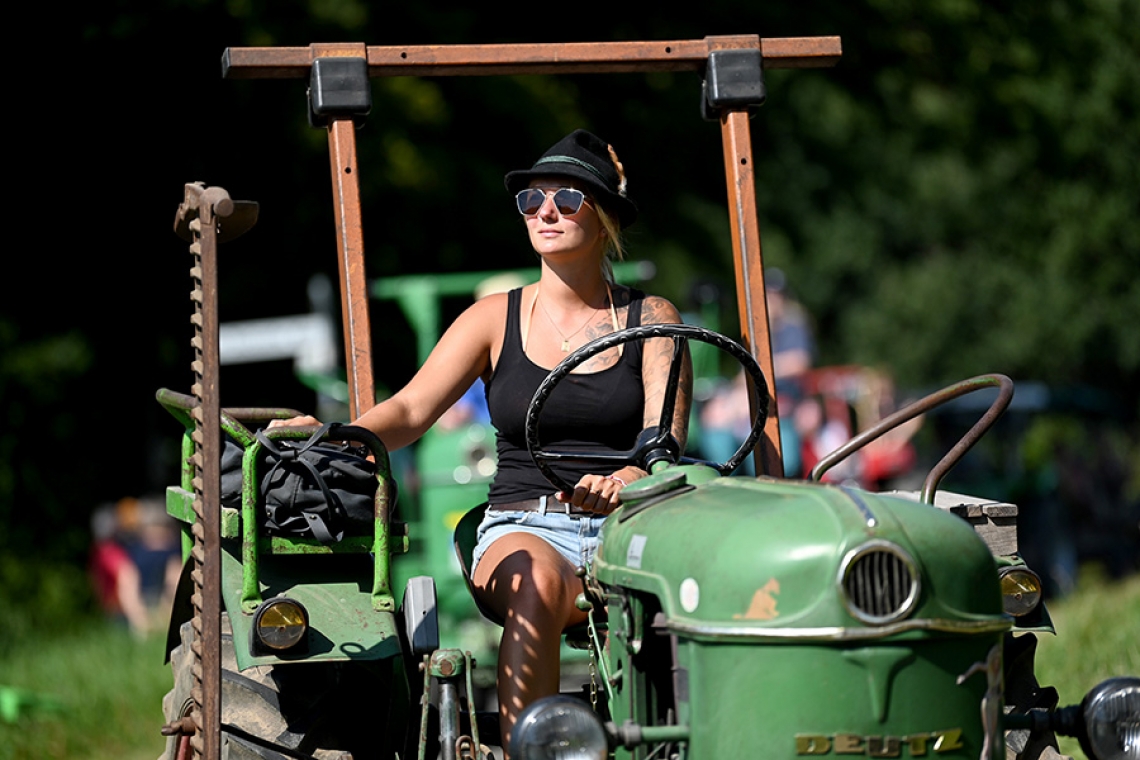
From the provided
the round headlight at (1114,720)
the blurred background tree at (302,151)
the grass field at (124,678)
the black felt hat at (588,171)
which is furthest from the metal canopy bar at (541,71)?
the blurred background tree at (302,151)

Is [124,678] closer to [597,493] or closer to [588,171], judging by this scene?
[588,171]

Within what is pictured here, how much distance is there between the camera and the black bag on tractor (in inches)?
142

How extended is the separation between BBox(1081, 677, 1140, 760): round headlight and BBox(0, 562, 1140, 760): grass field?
256cm

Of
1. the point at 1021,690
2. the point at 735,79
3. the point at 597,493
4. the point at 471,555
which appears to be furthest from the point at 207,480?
the point at 735,79

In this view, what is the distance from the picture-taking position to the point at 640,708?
3.26 meters

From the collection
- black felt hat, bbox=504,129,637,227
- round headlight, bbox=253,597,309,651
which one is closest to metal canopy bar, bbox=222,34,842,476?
black felt hat, bbox=504,129,637,227

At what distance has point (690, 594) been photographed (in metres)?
2.88

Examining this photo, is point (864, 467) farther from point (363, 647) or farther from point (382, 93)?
point (363, 647)

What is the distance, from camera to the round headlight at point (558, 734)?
2.79m

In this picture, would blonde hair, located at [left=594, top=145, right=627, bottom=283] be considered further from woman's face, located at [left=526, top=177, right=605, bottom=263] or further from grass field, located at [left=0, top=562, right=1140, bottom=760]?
grass field, located at [left=0, top=562, right=1140, bottom=760]

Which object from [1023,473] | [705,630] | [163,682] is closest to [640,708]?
[705,630]

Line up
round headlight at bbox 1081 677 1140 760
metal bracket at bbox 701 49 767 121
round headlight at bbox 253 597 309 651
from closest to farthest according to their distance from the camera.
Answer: round headlight at bbox 1081 677 1140 760 < round headlight at bbox 253 597 309 651 < metal bracket at bbox 701 49 767 121

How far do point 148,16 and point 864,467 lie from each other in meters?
5.69

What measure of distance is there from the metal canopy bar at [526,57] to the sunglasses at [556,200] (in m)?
0.53
